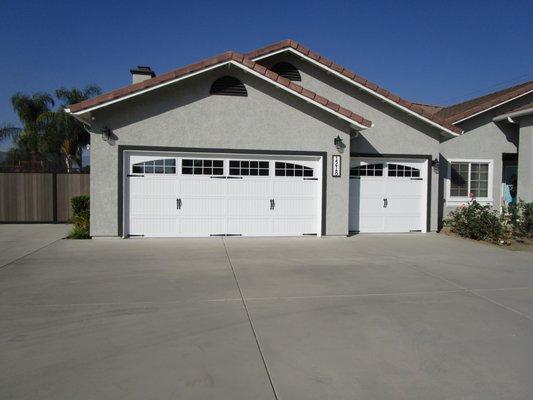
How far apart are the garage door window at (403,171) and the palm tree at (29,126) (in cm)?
2556

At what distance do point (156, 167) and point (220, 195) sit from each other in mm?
1875

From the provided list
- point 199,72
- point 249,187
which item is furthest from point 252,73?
point 249,187

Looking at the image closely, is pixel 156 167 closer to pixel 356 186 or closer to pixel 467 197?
pixel 356 186

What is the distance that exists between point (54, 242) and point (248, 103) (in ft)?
20.2

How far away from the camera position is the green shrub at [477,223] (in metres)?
11.7

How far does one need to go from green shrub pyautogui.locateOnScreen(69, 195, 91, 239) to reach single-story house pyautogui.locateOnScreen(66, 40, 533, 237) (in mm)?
686

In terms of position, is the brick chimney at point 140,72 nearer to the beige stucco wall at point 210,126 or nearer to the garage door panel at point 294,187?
the beige stucco wall at point 210,126

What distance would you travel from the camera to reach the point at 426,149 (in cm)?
1302

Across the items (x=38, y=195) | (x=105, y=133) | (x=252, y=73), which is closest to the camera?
(x=105, y=133)

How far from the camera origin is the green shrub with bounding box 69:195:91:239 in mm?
→ 11117

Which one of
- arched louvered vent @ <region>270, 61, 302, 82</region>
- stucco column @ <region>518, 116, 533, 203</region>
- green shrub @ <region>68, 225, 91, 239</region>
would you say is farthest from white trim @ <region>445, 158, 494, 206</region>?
green shrub @ <region>68, 225, 91, 239</region>

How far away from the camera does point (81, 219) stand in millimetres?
11922

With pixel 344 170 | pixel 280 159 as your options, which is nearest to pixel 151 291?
pixel 280 159

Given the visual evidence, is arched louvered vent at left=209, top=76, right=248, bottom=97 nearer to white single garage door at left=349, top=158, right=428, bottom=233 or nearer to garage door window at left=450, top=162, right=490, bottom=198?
white single garage door at left=349, top=158, right=428, bottom=233
